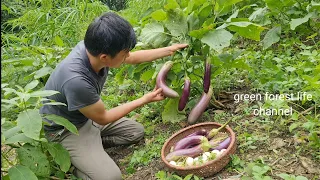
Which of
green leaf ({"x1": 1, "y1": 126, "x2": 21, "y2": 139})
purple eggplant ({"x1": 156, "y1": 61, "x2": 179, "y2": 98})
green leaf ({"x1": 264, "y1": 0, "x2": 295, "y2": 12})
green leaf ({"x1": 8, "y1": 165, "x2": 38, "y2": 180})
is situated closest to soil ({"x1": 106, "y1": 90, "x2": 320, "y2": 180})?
purple eggplant ({"x1": 156, "y1": 61, "x2": 179, "y2": 98})

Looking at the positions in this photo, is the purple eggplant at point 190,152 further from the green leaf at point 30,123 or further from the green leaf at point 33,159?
the green leaf at point 30,123

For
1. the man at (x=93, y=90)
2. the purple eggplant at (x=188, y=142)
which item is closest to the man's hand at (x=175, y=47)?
the man at (x=93, y=90)

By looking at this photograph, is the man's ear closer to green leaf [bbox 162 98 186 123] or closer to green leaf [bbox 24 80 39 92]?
green leaf [bbox 24 80 39 92]

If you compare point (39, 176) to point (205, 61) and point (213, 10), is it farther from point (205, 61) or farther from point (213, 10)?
point (213, 10)

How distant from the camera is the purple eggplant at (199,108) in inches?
102

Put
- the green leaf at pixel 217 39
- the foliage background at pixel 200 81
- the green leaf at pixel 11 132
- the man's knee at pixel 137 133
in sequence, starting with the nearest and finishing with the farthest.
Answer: the green leaf at pixel 11 132
the foliage background at pixel 200 81
the green leaf at pixel 217 39
the man's knee at pixel 137 133

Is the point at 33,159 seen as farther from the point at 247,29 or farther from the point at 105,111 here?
the point at 247,29

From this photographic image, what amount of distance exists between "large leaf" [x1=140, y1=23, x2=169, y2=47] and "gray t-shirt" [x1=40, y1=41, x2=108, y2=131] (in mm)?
428

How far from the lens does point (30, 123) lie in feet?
5.95

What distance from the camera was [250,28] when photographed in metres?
2.42

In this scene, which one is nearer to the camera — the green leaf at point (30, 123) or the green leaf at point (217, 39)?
the green leaf at point (30, 123)

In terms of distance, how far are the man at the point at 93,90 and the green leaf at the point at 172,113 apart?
253 millimetres

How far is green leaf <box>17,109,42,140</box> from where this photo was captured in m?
1.77

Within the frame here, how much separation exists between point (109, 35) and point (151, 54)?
2.13 feet
